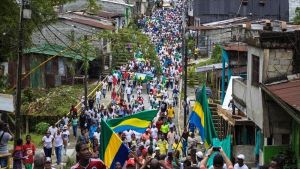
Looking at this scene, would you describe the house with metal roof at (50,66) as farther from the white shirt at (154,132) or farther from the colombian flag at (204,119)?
the colombian flag at (204,119)

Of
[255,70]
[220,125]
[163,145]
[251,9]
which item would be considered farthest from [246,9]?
[255,70]

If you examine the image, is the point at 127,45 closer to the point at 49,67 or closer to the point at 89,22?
the point at 89,22

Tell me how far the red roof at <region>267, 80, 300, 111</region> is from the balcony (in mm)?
4617

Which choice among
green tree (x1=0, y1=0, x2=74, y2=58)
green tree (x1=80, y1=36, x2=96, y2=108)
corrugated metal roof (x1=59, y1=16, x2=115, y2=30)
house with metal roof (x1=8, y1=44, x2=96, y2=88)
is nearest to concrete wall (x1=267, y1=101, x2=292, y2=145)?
green tree (x1=0, y1=0, x2=74, y2=58)

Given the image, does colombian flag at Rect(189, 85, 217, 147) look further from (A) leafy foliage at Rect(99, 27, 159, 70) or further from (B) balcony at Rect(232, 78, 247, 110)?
(A) leafy foliage at Rect(99, 27, 159, 70)

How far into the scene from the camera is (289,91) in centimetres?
1800

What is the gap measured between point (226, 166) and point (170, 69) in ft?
138

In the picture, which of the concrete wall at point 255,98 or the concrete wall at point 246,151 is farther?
the concrete wall at point 246,151

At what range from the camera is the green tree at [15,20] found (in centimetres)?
3008

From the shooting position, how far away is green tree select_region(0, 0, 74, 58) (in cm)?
3008

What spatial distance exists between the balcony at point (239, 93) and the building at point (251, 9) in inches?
1423

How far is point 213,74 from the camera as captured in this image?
43.7 m

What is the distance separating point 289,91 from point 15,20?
49.3 feet

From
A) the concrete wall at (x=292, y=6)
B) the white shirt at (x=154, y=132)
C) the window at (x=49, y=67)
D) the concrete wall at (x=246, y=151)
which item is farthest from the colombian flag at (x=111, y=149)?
the concrete wall at (x=292, y=6)
